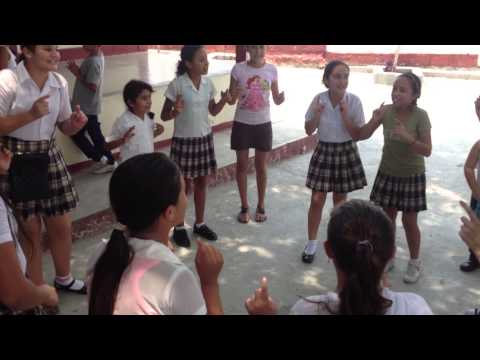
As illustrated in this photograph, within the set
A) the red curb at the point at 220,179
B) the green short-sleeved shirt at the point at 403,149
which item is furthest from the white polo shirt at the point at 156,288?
the red curb at the point at 220,179

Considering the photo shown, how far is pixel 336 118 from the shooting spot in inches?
129

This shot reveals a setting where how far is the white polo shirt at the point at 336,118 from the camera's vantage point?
10.6 ft

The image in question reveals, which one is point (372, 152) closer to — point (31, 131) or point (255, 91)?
point (255, 91)

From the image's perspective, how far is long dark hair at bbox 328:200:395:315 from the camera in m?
1.37

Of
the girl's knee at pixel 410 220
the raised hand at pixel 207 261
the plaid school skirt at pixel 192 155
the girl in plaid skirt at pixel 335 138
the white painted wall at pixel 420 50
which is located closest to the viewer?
the raised hand at pixel 207 261

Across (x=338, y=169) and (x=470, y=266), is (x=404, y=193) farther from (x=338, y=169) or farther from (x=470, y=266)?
(x=470, y=266)

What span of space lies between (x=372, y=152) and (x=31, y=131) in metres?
4.06

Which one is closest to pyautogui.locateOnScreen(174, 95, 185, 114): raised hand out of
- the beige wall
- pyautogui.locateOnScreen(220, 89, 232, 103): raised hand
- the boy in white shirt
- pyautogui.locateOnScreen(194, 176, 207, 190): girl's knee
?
the boy in white shirt

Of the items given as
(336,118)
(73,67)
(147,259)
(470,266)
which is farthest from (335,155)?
(73,67)

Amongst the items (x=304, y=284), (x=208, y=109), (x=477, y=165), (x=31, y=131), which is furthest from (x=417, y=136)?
(x=31, y=131)

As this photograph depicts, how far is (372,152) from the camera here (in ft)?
18.8

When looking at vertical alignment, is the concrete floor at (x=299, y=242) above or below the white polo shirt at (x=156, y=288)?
below

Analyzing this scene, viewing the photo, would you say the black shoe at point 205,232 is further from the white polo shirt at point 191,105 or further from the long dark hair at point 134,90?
the long dark hair at point 134,90

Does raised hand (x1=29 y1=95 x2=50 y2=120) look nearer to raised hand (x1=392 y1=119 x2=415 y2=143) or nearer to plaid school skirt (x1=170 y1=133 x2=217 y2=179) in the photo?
plaid school skirt (x1=170 y1=133 x2=217 y2=179)
